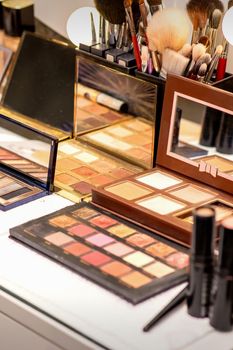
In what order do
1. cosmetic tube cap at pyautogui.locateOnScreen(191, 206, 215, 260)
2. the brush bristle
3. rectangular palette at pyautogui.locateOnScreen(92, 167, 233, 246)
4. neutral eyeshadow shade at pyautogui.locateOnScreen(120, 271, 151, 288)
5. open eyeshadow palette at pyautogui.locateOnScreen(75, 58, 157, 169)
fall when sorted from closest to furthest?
1. cosmetic tube cap at pyautogui.locateOnScreen(191, 206, 215, 260)
2. neutral eyeshadow shade at pyautogui.locateOnScreen(120, 271, 151, 288)
3. rectangular palette at pyautogui.locateOnScreen(92, 167, 233, 246)
4. the brush bristle
5. open eyeshadow palette at pyautogui.locateOnScreen(75, 58, 157, 169)

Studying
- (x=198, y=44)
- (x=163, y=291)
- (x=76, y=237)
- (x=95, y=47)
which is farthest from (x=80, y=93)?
(x=163, y=291)

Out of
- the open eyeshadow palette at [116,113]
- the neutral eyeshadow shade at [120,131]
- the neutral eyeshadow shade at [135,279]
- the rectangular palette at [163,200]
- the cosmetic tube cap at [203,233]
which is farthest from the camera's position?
the neutral eyeshadow shade at [120,131]

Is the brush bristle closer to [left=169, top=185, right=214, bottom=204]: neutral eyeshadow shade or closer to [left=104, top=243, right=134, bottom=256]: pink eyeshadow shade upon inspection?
[left=169, top=185, right=214, bottom=204]: neutral eyeshadow shade

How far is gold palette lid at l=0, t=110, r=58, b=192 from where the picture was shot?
1438 mm

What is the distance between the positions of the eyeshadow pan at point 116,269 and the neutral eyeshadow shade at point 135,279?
11mm

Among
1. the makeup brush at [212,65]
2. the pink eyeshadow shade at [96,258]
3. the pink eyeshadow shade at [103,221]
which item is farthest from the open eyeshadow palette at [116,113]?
the pink eyeshadow shade at [96,258]

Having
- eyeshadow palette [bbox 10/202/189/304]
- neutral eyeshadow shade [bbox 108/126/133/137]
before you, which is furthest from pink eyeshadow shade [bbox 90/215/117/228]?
neutral eyeshadow shade [bbox 108/126/133/137]

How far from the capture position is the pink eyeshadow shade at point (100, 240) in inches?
49.4

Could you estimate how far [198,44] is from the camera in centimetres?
139

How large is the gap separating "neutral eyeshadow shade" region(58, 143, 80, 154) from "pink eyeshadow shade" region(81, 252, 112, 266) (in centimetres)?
41

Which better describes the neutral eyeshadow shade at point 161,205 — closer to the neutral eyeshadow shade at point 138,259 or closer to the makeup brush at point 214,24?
the neutral eyeshadow shade at point 138,259

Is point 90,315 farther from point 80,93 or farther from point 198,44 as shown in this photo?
point 80,93

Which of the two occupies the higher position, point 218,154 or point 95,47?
point 95,47

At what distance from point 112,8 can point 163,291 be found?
570mm
